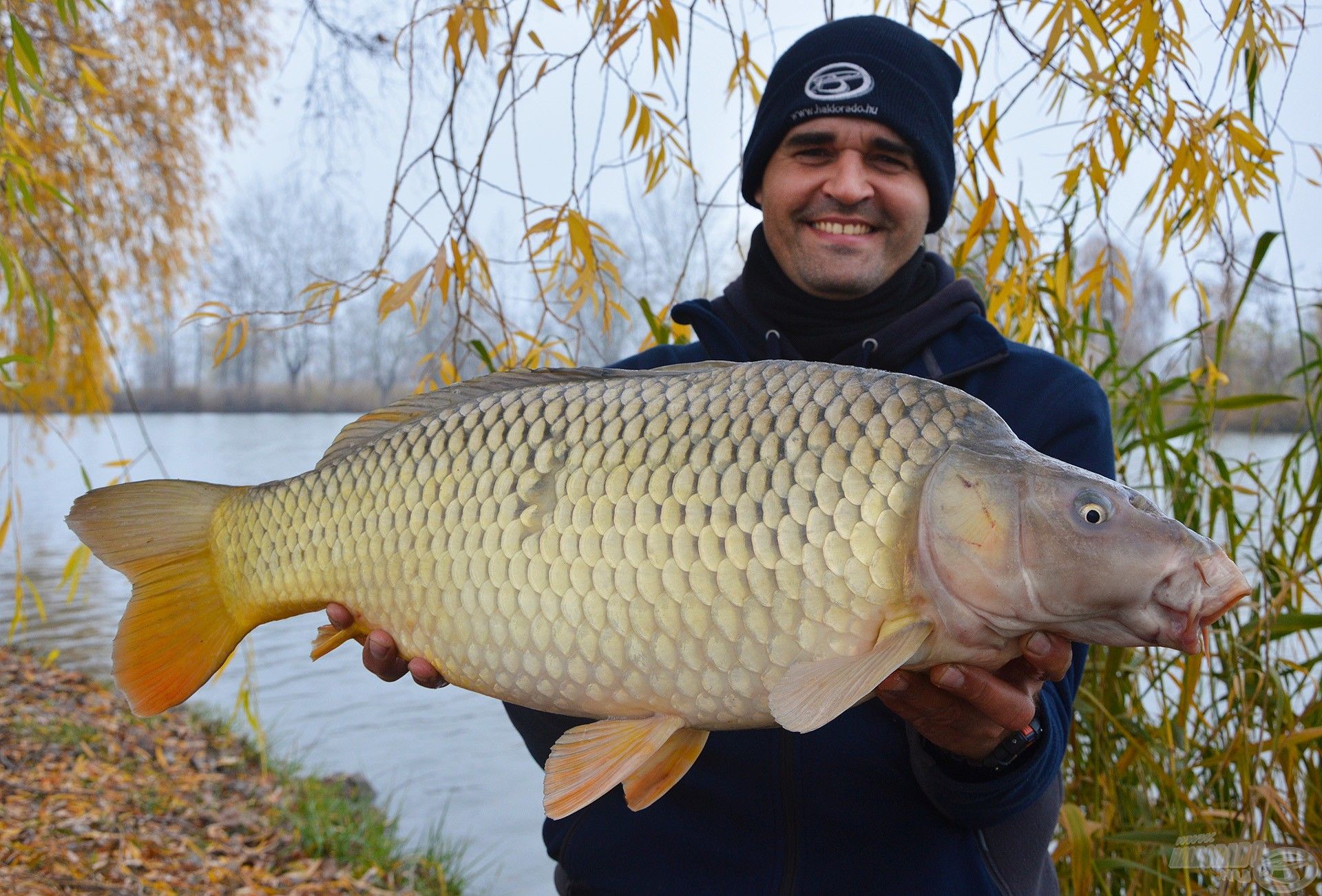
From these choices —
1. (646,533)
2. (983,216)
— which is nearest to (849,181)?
(983,216)

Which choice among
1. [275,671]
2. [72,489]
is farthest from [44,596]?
[72,489]

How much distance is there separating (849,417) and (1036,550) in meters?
0.17

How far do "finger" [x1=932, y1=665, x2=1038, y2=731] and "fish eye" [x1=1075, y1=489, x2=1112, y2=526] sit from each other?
0.16 metres

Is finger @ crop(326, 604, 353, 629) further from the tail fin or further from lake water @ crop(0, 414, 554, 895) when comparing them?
lake water @ crop(0, 414, 554, 895)

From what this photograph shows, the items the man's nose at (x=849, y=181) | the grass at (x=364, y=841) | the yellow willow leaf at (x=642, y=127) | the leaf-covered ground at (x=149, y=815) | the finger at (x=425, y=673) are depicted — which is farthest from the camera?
the grass at (x=364, y=841)

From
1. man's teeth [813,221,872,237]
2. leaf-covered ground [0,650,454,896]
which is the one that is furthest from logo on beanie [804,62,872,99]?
leaf-covered ground [0,650,454,896]

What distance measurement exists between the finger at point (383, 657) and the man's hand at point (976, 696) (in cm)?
44

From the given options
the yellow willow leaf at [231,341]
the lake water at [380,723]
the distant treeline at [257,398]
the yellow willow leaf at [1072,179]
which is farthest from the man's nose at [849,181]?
the distant treeline at [257,398]

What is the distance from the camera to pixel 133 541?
103cm

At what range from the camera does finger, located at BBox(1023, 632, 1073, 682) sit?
0.80m

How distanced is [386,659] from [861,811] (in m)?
0.51

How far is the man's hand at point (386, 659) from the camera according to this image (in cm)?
95

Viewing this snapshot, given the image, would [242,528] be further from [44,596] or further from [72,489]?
[72,489]

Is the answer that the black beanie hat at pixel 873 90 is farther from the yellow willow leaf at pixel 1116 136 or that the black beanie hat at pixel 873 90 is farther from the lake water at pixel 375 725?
the lake water at pixel 375 725
